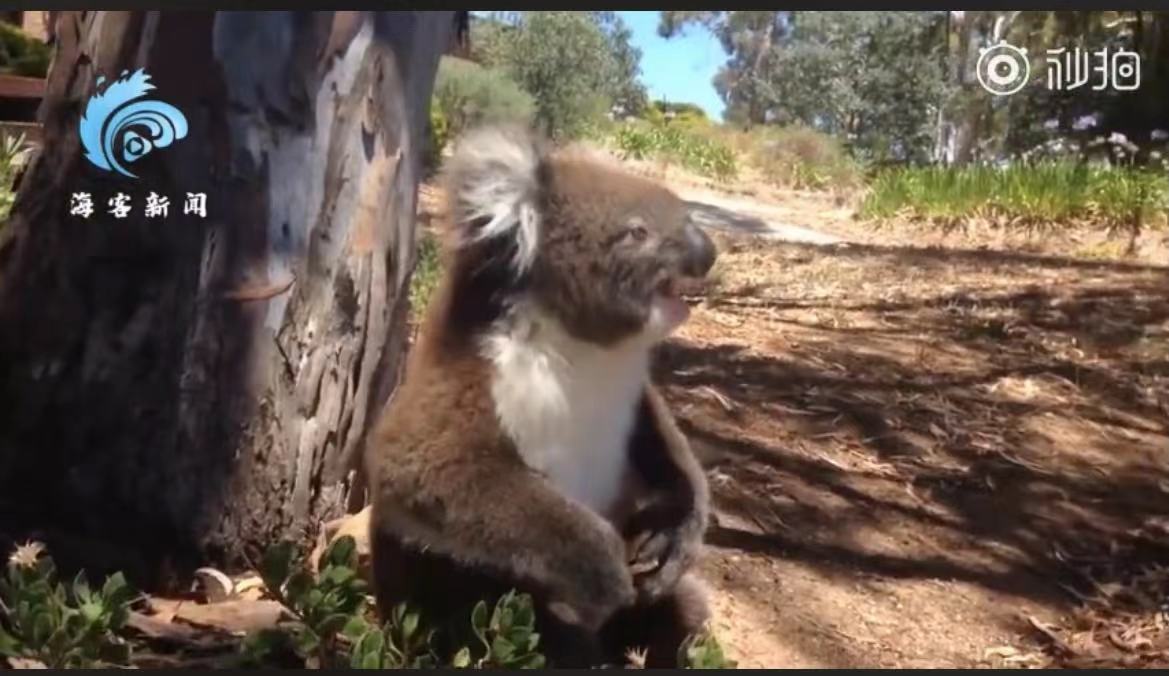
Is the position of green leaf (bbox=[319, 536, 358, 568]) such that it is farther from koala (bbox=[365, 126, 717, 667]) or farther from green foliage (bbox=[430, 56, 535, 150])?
green foliage (bbox=[430, 56, 535, 150])

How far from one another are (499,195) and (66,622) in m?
1.64

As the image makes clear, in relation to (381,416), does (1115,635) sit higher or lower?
lower

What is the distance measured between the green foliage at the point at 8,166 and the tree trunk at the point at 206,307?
156 mm

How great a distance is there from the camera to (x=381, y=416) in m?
4.36

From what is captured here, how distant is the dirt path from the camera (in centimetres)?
450

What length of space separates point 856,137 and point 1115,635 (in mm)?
1690

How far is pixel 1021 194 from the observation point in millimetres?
4824

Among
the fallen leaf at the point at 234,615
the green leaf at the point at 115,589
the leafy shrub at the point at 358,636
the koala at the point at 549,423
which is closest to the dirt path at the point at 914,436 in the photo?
the koala at the point at 549,423

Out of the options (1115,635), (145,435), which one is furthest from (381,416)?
(1115,635)

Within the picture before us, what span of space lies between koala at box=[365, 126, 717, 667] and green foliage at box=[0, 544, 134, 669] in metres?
0.72

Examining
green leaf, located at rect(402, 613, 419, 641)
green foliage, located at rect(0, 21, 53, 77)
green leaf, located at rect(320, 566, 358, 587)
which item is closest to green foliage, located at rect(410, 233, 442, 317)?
green leaf, located at rect(320, 566, 358, 587)

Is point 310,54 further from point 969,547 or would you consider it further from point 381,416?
point 969,547

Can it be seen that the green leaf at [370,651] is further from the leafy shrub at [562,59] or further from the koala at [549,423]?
the leafy shrub at [562,59]

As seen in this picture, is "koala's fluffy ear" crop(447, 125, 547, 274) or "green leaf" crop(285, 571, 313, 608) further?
"green leaf" crop(285, 571, 313, 608)
